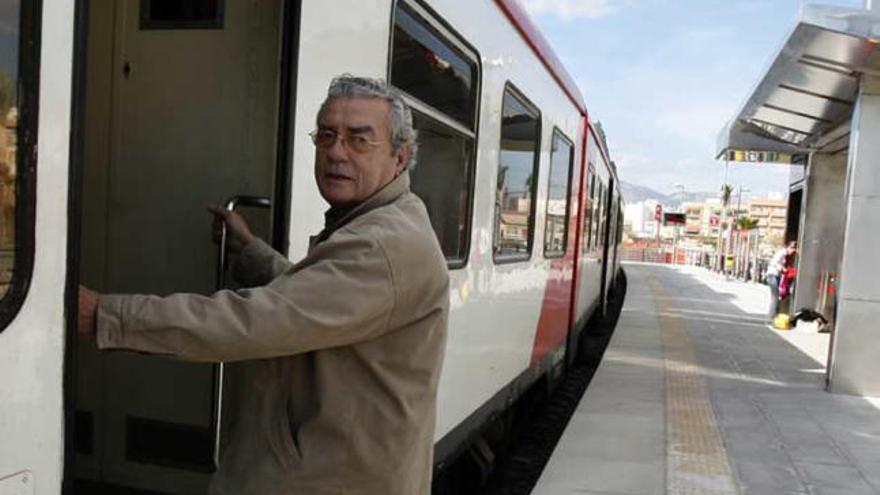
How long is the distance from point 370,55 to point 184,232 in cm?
77

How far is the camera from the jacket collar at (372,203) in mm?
1790

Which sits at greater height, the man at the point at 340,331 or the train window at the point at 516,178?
the train window at the point at 516,178

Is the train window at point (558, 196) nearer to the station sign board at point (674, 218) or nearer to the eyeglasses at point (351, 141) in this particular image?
the eyeglasses at point (351, 141)

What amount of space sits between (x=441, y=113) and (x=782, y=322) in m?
12.2

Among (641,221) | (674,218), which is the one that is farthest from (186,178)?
(641,221)

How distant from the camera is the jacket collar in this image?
179 cm

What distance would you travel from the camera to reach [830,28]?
299 inches

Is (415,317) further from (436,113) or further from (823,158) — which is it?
(823,158)

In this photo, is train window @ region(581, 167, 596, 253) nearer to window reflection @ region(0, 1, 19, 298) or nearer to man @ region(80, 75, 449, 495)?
man @ region(80, 75, 449, 495)

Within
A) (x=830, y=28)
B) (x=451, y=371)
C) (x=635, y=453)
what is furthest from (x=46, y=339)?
(x=830, y=28)

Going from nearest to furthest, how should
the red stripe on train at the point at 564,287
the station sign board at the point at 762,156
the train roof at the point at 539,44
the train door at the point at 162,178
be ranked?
the train door at the point at 162,178 → the train roof at the point at 539,44 → the red stripe on train at the point at 564,287 → the station sign board at the point at 762,156

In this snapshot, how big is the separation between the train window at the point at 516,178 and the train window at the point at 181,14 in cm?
207

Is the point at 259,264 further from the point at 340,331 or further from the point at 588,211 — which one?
the point at 588,211

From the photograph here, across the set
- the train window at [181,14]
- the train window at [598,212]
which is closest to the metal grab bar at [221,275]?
the train window at [181,14]
